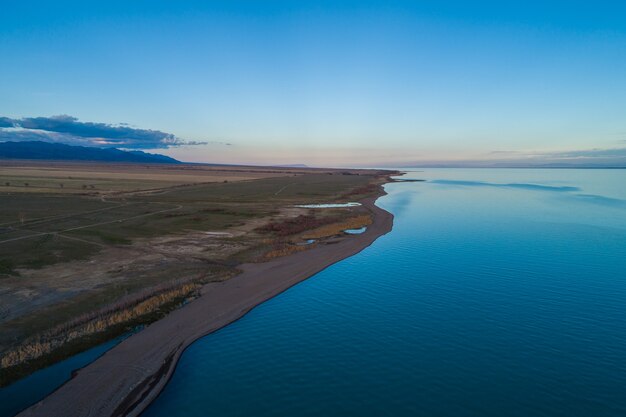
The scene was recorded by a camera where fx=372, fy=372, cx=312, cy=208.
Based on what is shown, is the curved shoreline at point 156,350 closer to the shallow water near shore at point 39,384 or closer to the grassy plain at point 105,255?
the shallow water near shore at point 39,384

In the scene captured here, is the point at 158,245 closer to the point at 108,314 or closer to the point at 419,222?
the point at 108,314

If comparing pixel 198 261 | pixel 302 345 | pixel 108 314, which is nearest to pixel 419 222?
pixel 198 261

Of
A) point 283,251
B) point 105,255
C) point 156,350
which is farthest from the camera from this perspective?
point 283,251

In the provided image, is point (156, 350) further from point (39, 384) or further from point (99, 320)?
point (99, 320)

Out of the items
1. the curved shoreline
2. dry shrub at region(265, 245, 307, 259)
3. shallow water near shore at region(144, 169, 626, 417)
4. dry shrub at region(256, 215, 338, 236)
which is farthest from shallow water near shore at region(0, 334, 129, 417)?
dry shrub at region(256, 215, 338, 236)

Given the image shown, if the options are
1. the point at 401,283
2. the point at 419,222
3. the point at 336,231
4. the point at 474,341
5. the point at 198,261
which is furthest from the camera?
the point at 419,222

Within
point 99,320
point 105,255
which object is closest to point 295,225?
point 105,255
